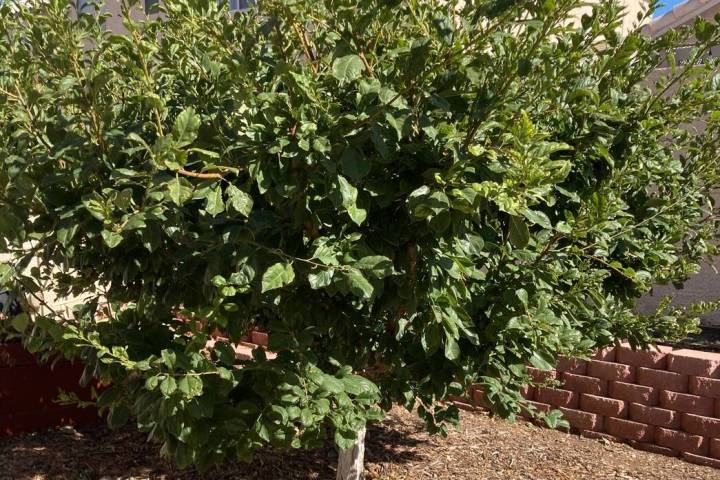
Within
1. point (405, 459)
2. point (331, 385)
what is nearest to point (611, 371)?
point (405, 459)

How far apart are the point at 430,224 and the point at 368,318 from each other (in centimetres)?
90

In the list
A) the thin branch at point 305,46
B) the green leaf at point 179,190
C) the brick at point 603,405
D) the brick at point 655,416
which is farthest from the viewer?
the brick at point 603,405

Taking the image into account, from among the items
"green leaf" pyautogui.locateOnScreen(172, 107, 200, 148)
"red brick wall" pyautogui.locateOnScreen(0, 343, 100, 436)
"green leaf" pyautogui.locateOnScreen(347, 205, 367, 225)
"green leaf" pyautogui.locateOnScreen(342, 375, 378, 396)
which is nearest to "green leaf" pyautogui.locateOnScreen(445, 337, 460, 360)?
"green leaf" pyautogui.locateOnScreen(342, 375, 378, 396)

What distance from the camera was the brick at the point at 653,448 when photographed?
4.32 meters

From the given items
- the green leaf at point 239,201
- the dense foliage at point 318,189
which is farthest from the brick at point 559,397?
the green leaf at point 239,201

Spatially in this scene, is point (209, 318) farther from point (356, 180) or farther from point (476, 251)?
point (476, 251)

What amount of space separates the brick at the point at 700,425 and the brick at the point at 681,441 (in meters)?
0.03

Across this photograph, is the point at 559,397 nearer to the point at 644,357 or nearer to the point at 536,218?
the point at 644,357

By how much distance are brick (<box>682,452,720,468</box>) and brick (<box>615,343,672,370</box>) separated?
1.72ft

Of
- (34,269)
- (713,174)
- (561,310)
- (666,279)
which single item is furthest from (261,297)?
(713,174)

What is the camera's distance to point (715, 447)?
13.6 ft

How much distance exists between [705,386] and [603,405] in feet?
2.12

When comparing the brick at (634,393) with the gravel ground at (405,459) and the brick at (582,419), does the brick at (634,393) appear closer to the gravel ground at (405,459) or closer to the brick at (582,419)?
the brick at (582,419)

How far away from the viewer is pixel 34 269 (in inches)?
92.8
